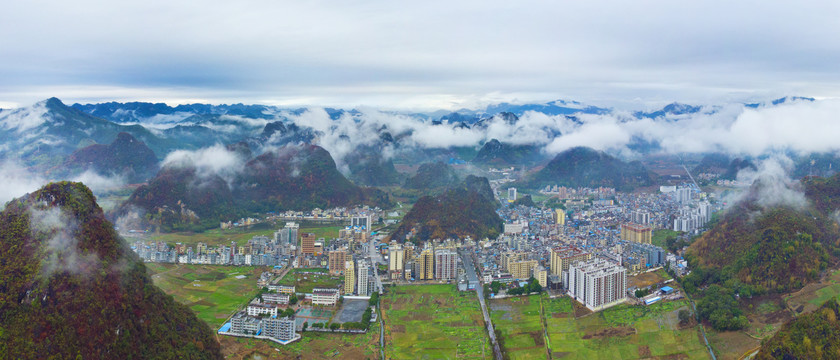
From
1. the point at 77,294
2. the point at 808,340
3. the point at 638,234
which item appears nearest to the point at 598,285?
the point at 808,340

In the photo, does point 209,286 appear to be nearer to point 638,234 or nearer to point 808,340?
point 808,340

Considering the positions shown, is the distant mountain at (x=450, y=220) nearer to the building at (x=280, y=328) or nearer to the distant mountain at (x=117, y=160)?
the building at (x=280, y=328)

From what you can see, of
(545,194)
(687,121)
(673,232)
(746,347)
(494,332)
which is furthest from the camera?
(687,121)

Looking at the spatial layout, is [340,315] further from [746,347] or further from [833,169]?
[833,169]

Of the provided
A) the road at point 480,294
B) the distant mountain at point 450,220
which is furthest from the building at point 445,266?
the distant mountain at point 450,220

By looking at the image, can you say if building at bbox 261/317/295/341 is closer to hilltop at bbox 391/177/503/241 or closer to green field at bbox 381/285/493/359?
green field at bbox 381/285/493/359

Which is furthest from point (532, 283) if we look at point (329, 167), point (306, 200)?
point (329, 167)

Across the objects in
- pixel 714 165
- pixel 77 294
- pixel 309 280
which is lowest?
pixel 309 280
